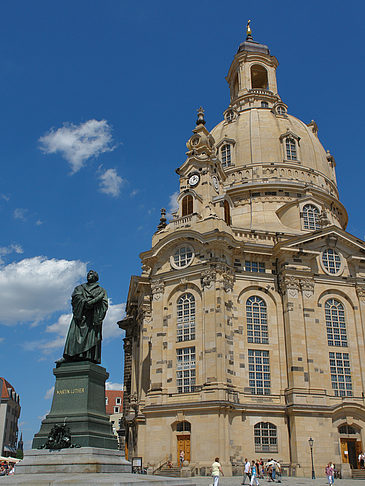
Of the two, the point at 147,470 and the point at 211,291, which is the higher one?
the point at 211,291

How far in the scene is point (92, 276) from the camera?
661 inches

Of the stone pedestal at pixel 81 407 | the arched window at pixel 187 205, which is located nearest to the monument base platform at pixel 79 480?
the stone pedestal at pixel 81 407

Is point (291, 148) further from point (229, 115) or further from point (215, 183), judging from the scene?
point (215, 183)

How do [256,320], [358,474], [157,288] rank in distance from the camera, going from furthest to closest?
[157,288] < [256,320] < [358,474]

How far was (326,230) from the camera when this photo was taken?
4459cm

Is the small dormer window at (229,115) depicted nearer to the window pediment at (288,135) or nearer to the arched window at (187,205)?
the window pediment at (288,135)

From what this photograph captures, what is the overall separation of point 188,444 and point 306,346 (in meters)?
12.2

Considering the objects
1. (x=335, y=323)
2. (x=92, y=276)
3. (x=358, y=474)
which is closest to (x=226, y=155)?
(x=335, y=323)

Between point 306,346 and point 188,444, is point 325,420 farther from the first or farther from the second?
point 188,444

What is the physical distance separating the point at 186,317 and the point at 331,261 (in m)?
14.2

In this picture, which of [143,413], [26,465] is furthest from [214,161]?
[26,465]

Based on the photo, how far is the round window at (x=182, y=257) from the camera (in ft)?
141

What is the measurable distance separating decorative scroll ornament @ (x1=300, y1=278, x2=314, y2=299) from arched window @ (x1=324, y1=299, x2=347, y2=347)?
2.05 meters

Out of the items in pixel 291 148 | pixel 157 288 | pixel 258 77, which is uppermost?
pixel 258 77
